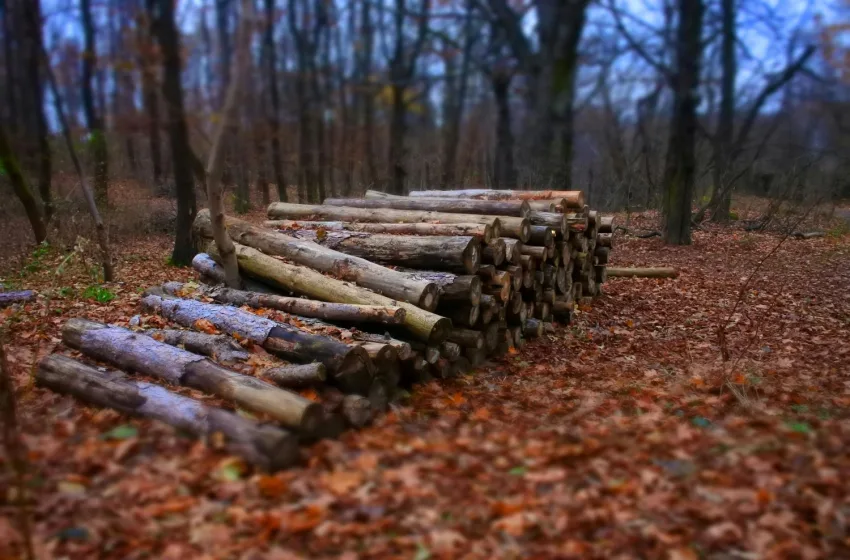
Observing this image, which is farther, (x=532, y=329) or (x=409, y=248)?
(x=532, y=329)

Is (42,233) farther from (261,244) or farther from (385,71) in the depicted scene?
(385,71)

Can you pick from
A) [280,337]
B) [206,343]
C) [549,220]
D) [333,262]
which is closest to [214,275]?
[333,262]

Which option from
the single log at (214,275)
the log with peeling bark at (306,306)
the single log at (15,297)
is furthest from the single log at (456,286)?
the single log at (15,297)

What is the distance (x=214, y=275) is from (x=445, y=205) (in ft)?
9.99

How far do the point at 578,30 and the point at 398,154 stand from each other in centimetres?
714

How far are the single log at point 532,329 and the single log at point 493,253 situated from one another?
1.22 metres

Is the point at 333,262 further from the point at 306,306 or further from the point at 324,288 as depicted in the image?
the point at 306,306

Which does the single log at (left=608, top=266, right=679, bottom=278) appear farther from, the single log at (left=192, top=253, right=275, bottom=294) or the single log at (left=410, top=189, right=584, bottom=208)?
the single log at (left=192, top=253, right=275, bottom=294)

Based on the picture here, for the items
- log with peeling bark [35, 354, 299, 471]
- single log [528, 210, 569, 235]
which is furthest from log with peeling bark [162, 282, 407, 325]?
single log [528, 210, 569, 235]

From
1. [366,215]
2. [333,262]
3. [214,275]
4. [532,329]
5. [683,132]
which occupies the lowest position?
[532,329]

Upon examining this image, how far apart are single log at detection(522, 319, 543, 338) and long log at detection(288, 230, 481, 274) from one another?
4.95 feet

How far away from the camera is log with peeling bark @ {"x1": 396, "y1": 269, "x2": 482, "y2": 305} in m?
6.26

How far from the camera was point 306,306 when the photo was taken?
604 centimetres

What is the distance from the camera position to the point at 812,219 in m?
18.6
